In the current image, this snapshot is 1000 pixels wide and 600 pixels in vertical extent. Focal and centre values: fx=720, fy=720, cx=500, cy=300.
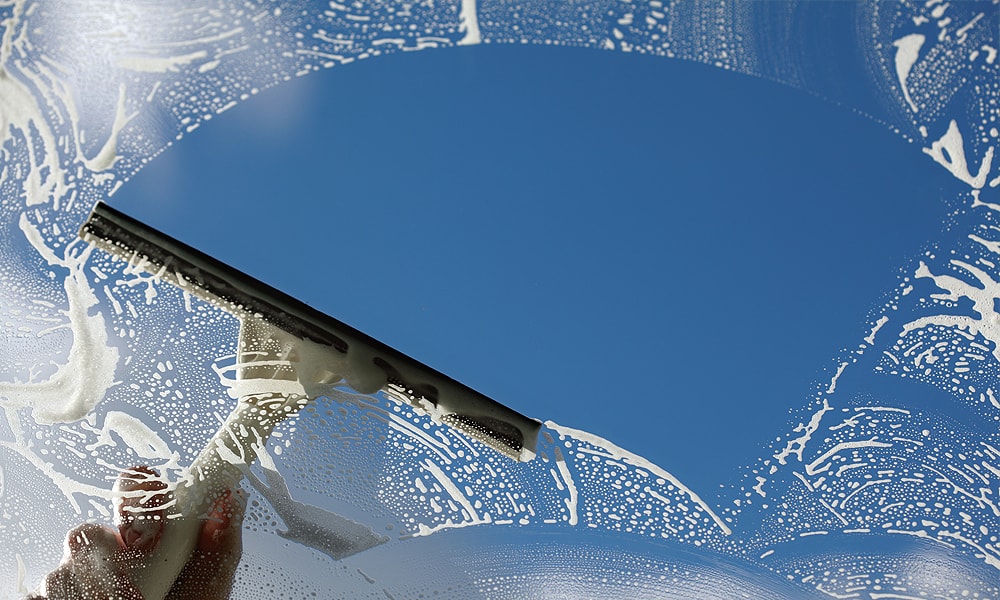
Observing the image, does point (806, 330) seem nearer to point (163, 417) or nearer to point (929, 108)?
point (929, 108)

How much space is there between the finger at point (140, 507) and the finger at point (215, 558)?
2.2 inches

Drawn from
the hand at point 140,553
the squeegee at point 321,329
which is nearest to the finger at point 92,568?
the hand at point 140,553

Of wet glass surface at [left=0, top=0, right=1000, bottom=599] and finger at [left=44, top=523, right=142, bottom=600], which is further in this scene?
finger at [left=44, top=523, right=142, bottom=600]

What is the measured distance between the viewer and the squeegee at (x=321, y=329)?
0.75 metres

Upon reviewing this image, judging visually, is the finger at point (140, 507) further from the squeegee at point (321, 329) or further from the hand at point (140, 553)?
the squeegee at point (321, 329)

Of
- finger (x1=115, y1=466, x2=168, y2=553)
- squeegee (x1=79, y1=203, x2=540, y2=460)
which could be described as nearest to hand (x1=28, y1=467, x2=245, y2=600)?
finger (x1=115, y1=466, x2=168, y2=553)

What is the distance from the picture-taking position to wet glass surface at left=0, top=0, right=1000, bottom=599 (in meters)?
0.67

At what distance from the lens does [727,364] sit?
29.8 inches

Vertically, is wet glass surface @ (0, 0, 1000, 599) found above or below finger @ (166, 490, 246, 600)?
above

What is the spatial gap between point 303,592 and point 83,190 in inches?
21.6

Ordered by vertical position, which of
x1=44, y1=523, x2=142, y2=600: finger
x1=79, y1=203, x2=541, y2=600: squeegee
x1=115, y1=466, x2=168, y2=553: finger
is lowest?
x1=44, y1=523, x2=142, y2=600: finger

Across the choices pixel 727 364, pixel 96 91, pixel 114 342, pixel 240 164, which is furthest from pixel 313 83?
pixel 727 364

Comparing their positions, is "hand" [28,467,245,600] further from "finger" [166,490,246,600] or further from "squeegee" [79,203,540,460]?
"squeegee" [79,203,540,460]

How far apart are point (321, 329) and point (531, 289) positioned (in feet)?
0.75
